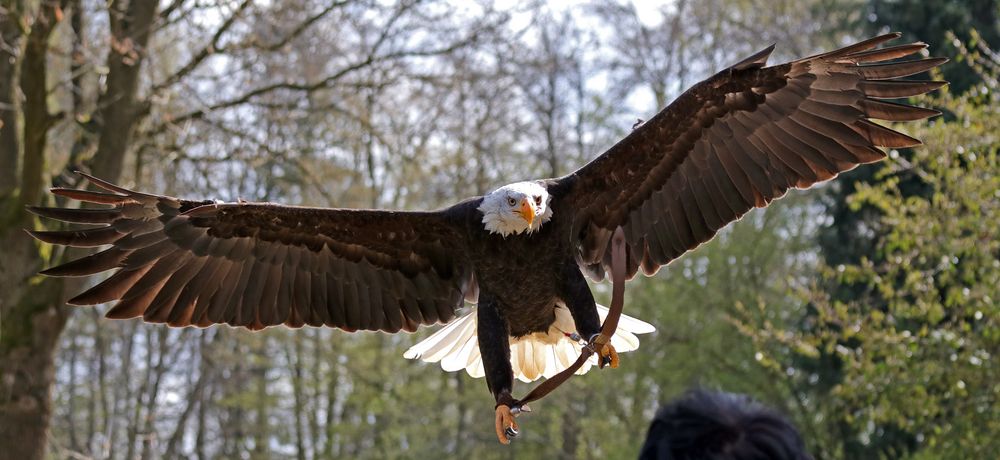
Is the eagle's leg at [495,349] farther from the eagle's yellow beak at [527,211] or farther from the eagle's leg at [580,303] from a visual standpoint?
the eagle's yellow beak at [527,211]

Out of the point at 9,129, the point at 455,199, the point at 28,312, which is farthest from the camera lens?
the point at 455,199

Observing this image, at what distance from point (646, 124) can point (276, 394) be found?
55.7ft

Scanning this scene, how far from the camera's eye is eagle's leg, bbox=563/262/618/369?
175 inches

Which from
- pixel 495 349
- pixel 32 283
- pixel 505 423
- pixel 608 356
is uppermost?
pixel 32 283

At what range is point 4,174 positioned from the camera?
855 centimetres

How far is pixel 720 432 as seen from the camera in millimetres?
1866

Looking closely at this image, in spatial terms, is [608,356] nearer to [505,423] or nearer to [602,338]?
[602,338]

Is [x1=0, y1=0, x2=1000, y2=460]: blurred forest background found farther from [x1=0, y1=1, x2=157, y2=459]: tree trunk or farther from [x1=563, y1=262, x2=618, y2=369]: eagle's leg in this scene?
[x1=563, y1=262, x2=618, y2=369]: eagle's leg

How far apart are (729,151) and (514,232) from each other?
1.10m

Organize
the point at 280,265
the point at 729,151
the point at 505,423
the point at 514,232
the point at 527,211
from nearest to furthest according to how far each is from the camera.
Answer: the point at 505,423 < the point at 527,211 < the point at 514,232 < the point at 729,151 < the point at 280,265

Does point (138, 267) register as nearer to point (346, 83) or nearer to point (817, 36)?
point (346, 83)

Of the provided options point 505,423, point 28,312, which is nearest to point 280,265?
point 505,423

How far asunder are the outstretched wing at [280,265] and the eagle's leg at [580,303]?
0.58 meters

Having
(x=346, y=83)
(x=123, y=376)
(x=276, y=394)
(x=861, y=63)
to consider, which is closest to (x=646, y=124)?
(x=861, y=63)
